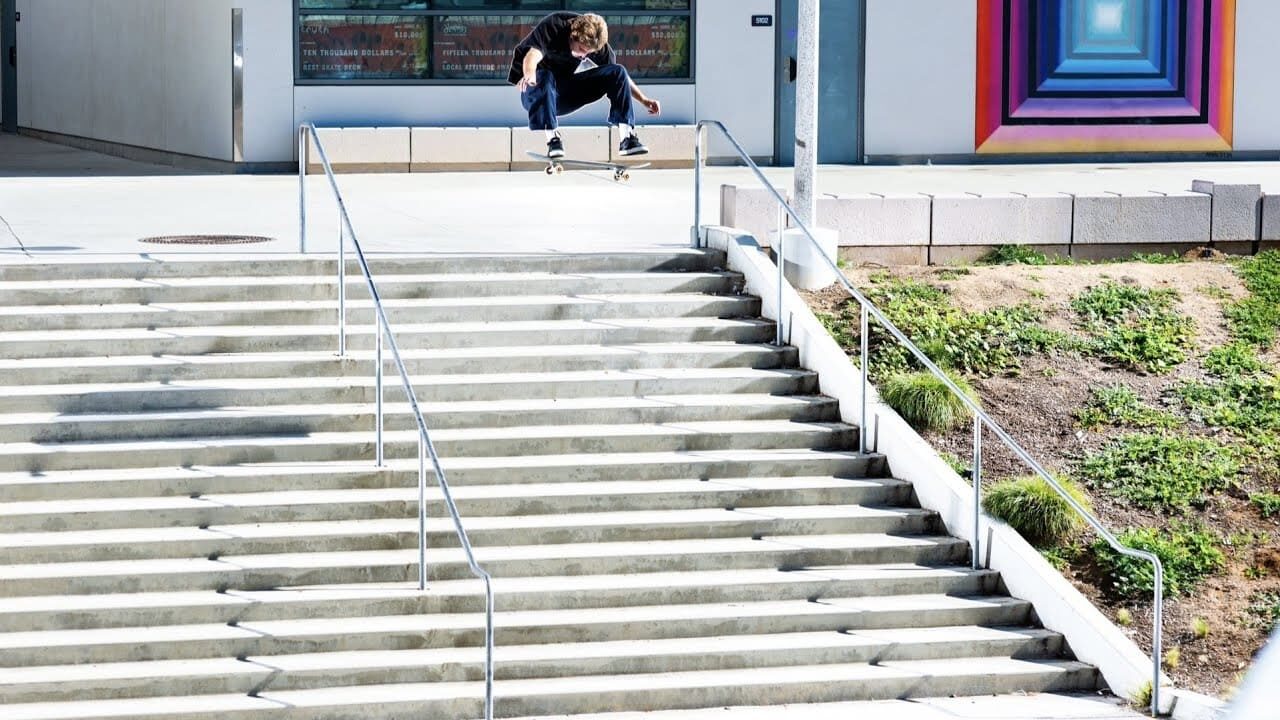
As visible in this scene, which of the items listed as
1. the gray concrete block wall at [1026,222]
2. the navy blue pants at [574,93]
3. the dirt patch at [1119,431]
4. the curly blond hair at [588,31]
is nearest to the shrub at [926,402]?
the dirt patch at [1119,431]

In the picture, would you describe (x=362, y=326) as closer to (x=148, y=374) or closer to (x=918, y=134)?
(x=148, y=374)

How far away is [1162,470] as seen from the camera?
1123 cm

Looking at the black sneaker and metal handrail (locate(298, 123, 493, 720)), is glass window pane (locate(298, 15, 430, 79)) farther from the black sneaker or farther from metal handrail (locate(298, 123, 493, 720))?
metal handrail (locate(298, 123, 493, 720))

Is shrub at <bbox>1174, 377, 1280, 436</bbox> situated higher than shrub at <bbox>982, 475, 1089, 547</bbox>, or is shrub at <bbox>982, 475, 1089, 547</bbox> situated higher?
shrub at <bbox>1174, 377, 1280, 436</bbox>

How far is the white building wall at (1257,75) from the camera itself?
2398cm

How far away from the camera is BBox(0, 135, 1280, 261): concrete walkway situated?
14141mm

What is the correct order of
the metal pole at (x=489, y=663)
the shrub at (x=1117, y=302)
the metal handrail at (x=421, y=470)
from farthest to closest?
the shrub at (x=1117, y=302), the metal handrail at (x=421, y=470), the metal pole at (x=489, y=663)

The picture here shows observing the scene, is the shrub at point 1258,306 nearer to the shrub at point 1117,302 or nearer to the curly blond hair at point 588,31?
the shrub at point 1117,302

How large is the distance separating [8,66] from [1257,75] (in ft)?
69.3

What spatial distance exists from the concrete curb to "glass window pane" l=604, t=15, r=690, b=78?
970 cm

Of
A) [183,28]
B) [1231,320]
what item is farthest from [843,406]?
[183,28]

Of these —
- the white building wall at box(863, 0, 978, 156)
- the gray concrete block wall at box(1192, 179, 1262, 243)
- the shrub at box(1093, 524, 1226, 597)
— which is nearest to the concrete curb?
the shrub at box(1093, 524, 1226, 597)

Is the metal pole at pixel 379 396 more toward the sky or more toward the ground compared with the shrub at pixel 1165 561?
more toward the sky

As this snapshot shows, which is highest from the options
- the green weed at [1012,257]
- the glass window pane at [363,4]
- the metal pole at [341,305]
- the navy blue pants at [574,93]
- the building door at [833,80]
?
the glass window pane at [363,4]
